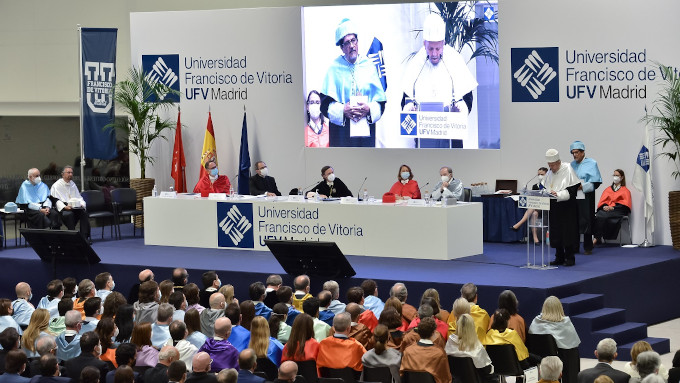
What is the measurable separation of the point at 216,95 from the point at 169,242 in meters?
3.38

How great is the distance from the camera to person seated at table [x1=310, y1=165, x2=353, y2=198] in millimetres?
15867

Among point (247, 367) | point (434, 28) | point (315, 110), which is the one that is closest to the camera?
point (247, 367)

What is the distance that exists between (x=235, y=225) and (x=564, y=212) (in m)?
4.59

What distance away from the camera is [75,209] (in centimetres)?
1664

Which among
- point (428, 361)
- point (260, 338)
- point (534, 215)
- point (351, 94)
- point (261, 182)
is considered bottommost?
point (428, 361)

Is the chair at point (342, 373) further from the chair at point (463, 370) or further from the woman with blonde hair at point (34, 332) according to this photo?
the woman with blonde hair at point (34, 332)

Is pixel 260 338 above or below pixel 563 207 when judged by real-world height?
below

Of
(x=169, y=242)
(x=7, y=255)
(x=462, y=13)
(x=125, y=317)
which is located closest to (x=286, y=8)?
(x=462, y=13)

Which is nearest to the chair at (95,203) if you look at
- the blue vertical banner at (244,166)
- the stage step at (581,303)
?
the blue vertical banner at (244,166)

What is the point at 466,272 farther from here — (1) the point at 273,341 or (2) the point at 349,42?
(2) the point at 349,42

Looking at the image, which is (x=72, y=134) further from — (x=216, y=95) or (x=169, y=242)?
(x=169, y=242)

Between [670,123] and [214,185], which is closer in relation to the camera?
[670,123]

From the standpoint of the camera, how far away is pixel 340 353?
871cm

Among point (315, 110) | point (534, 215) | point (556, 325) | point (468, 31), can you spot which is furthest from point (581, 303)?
point (315, 110)
